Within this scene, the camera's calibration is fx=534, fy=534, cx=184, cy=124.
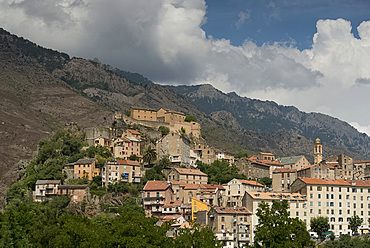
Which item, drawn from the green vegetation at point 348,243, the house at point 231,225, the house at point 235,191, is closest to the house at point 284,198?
the house at point 231,225

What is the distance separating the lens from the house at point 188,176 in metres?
119

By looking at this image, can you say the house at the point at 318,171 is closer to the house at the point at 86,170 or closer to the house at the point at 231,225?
the house at the point at 231,225

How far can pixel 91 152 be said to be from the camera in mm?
124500

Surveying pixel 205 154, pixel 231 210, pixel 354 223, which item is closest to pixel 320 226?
pixel 354 223

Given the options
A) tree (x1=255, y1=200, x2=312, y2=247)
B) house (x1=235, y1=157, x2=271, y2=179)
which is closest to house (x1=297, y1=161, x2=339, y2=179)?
house (x1=235, y1=157, x2=271, y2=179)

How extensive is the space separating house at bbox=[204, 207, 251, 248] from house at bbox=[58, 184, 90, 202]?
25.9m

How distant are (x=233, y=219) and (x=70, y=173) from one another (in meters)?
39.2

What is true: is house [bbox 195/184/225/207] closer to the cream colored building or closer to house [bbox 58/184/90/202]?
the cream colored building

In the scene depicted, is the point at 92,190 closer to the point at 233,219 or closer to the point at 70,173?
the point at 70,173

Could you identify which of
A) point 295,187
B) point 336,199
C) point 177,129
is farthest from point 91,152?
point 336,199

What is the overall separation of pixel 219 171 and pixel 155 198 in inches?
1047

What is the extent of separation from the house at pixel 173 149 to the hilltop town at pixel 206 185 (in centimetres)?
24

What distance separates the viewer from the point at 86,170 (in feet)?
382

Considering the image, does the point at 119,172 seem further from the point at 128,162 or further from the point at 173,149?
the point at 173,149
